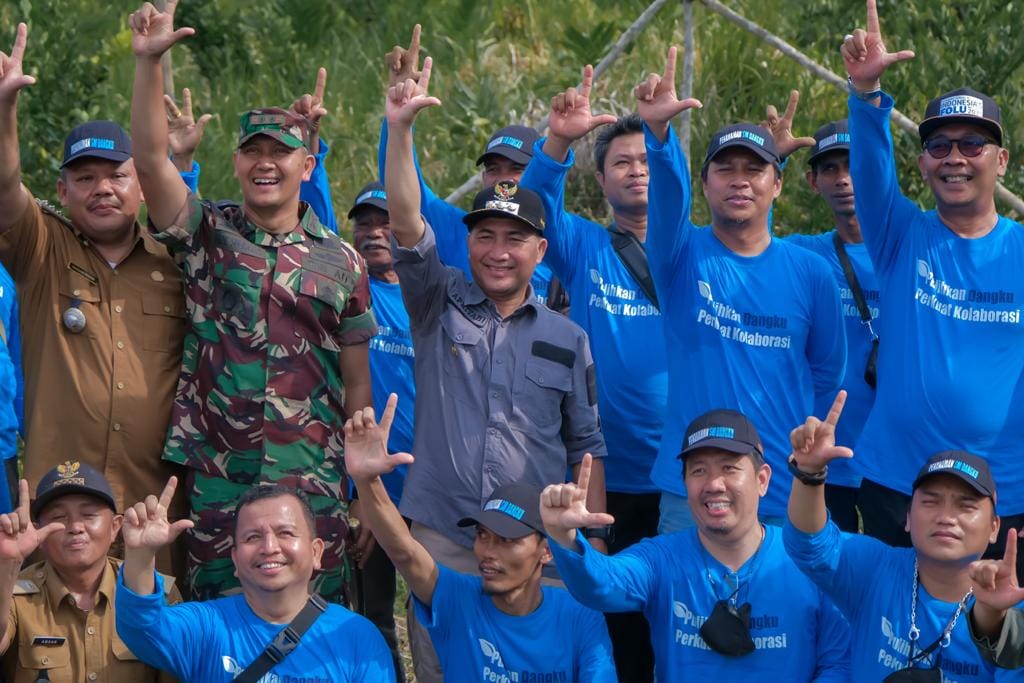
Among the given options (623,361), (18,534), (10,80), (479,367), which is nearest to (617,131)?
(623,361)

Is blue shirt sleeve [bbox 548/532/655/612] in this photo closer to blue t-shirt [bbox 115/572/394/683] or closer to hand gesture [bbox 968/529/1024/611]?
blue t-shirt [bbox 115/572/394/683]

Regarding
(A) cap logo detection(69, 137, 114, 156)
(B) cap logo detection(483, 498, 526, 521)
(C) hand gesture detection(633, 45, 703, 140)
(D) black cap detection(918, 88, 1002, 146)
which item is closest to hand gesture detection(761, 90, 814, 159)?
(D) black cap detection(918, 88, 1002, 146)

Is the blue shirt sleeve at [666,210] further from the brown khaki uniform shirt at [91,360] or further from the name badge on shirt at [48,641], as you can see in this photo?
the name badge on shirt at [48,641]

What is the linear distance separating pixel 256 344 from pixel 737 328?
1.87 meters

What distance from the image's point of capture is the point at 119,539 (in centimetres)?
645

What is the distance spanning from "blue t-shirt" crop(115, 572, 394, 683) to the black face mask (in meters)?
1.18

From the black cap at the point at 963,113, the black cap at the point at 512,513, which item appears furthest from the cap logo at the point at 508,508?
the black cap at the point at 963,113

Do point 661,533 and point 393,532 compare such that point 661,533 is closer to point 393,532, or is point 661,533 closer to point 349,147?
point 393,532

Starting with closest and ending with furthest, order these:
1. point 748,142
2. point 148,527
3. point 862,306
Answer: point 148,527
point 748,142
point 862,306

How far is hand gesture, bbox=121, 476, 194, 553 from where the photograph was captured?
5586 mm

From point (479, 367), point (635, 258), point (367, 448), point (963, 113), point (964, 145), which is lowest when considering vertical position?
point (367, 448)

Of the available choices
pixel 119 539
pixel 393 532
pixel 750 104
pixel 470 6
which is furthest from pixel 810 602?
pixel 470 6

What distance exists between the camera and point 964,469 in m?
5.69

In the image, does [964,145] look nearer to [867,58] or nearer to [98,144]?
[867,58]
